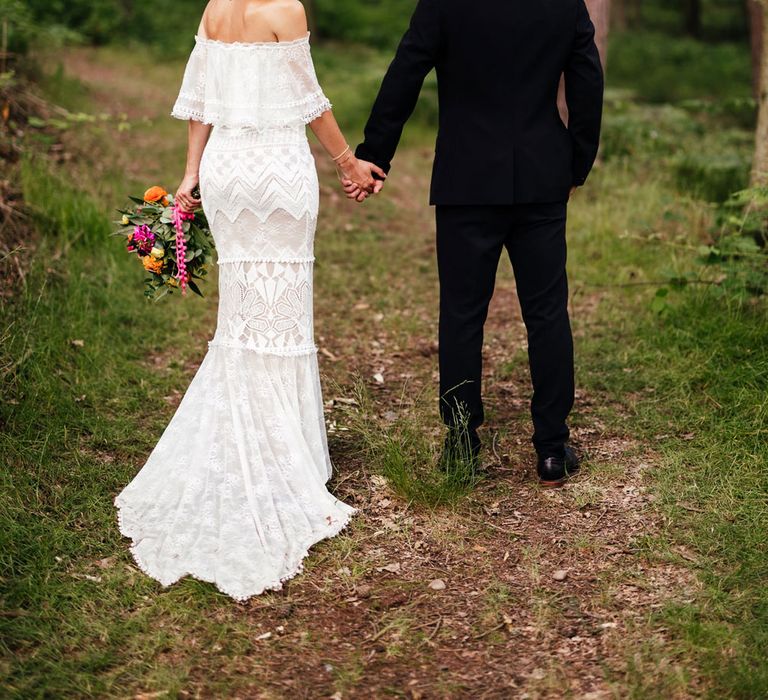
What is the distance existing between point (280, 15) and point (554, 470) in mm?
2282

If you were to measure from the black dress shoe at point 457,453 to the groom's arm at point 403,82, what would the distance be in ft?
4.05

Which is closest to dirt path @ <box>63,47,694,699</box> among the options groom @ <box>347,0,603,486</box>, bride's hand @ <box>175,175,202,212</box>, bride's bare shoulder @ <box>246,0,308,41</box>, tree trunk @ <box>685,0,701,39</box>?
groom @ <box>347,0,603,486</box>

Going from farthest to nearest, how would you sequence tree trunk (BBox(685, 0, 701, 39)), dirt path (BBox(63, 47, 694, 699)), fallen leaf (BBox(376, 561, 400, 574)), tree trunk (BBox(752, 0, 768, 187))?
tree trunk (BBox(685, 0, 701, 39))
tree trunk (BBox(752, 0, 768, 187))
fallen leaf (BBox(376, 561, 400, 574))
dirt path (BBox(63, 47, 694, 699))

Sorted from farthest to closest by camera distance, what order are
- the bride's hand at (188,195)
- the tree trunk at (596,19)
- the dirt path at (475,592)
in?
the tree trunk at (596,19), the bride's hand at (188,195), the dirt path at (475,592)

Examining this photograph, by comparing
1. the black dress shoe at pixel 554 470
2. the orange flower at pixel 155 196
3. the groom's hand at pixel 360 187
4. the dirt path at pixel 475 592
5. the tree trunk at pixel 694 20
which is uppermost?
the groom's hand at pixel 360 187

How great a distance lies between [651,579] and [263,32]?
258 centimetres

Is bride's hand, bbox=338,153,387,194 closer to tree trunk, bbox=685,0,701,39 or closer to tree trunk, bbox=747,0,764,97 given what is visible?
tree trunk, bbox=747,0,764,97

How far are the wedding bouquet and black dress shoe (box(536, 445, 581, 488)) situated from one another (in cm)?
177

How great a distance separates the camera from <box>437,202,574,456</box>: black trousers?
411 centimetres

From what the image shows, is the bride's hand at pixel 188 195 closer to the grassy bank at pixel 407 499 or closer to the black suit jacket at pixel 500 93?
the black suit jacket at pixel 500 93

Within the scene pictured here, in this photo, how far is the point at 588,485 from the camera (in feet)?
14.4

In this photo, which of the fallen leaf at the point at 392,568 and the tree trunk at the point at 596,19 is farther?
the tree trunk at the point at 596,19

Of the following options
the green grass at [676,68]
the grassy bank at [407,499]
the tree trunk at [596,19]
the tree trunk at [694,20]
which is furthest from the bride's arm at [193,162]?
the tree trunk at [694,20]

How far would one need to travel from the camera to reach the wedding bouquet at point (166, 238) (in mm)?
4086
